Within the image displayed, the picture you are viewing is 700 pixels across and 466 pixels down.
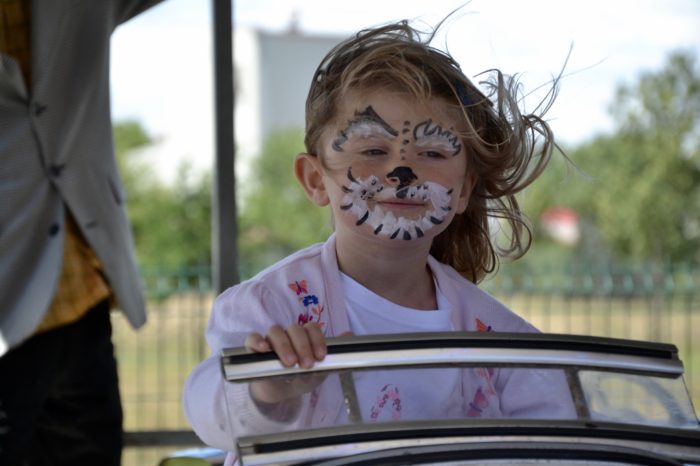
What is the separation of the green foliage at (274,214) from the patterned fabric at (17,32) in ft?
32.2

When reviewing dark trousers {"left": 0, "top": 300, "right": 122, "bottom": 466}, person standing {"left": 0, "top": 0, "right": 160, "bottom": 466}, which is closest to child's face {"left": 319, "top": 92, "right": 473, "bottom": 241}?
person standing {"left": 0, "top": 0, "right": 160, "bottom": 466}

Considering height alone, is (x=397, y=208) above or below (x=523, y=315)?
above

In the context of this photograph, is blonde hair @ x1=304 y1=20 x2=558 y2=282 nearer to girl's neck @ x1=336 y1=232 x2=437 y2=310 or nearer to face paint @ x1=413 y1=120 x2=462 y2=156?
face paint @ x1=413 y1=120 x2=462 y2=156

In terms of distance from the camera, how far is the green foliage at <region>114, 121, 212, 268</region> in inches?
504

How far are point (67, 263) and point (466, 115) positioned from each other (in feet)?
Answer: 5.36

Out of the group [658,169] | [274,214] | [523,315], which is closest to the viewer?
[523,315]

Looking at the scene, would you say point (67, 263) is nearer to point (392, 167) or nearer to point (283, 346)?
point (392, 167)

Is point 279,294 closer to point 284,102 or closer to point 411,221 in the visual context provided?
point 411,221

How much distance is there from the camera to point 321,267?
6.85 feet

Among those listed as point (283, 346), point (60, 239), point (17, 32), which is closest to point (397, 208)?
point (283, 346)

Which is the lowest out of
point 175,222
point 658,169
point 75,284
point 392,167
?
point 175,222

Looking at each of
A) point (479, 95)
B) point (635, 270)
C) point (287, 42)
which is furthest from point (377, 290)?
point (287, 42)

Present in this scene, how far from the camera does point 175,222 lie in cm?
1302

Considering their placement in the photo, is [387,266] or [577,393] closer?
[577,393]
